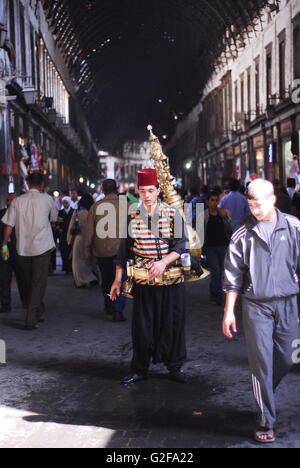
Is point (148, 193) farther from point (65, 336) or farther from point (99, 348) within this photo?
point (65, 336)

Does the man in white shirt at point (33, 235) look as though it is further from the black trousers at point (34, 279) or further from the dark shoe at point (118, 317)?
the dark shoe at point (118, 317)

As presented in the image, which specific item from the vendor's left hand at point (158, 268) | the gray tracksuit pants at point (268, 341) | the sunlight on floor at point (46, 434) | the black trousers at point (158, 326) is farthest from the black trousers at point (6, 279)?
the gray tracksuit pants at point (268, 341)

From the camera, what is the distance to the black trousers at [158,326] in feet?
22.7

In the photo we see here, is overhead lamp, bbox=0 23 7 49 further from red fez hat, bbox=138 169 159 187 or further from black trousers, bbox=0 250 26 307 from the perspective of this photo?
red fez hat, bbox=138 169 159 187

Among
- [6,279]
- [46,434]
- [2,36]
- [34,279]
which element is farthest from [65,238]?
[46,434]

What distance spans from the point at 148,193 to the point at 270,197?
1.75 metres

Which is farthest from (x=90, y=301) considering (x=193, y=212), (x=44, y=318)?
(x=193, y=212)

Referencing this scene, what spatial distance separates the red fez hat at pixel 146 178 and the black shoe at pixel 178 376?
5.71ft

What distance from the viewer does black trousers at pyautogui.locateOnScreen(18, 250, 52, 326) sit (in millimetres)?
9898

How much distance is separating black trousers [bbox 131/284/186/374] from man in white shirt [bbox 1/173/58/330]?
10.6 feet

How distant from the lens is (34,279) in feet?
32.9

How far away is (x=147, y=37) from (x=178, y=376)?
4977 centimetres

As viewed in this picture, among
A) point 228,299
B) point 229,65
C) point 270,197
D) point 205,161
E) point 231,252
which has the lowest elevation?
point 228,299

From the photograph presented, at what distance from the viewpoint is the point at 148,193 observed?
6730mm
